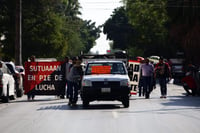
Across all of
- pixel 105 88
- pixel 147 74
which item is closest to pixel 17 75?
pixel 147 74

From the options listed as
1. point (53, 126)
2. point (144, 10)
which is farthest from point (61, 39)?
point (53, 126)

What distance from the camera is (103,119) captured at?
59.4 feet

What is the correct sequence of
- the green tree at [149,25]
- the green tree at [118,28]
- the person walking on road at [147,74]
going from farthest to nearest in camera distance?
1. the green tree at [118,28]
2. the green tree at [149,25]
3. the person walking on road at [147,74]

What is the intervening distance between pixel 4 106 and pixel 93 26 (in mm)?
158444

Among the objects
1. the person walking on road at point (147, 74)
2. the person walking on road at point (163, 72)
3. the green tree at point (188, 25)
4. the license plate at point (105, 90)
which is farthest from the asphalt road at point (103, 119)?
the green tree at point (188, 25)

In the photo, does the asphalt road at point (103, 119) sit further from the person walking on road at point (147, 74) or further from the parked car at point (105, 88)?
the person walking on road at point (147, 74)

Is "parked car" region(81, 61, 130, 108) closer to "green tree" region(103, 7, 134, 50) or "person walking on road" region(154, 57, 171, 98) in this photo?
"person walking on road" region(154, 57, 171, 98)

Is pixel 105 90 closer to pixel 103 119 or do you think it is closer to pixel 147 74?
pixel 103 119

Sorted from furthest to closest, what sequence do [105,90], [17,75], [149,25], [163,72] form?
[149,25]
[17,75]
[163,72]
[105,90]

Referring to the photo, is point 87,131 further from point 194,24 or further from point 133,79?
point 194,24

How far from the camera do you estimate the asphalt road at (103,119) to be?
15573 millimetres

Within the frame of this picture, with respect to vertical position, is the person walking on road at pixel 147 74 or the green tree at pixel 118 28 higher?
the green tree at pixel 118 28

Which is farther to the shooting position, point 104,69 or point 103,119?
point 104,69

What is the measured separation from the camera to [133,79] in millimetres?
30516
